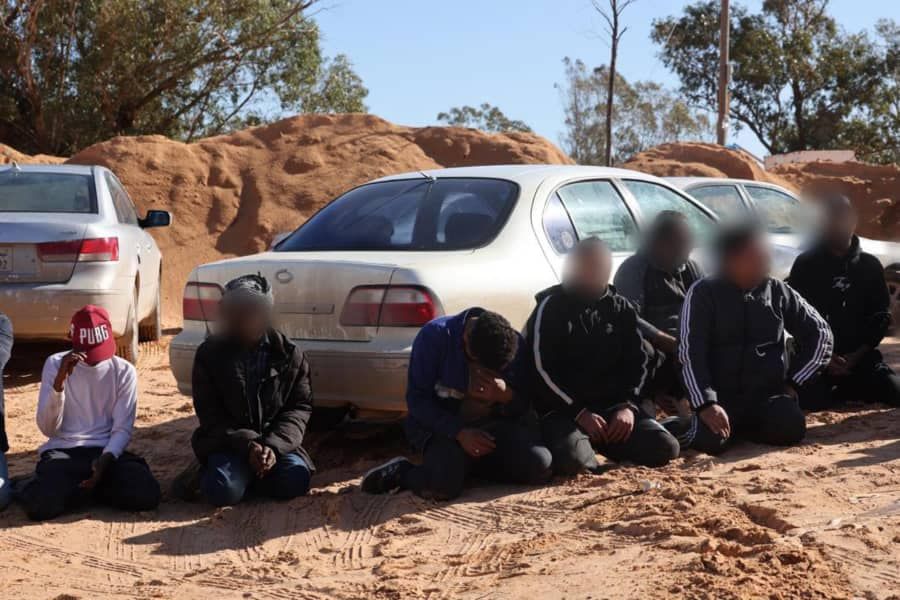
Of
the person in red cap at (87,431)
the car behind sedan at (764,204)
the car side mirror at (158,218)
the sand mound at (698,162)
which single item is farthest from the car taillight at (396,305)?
the sand mound at (698,162)

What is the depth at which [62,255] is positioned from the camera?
27.2 ft

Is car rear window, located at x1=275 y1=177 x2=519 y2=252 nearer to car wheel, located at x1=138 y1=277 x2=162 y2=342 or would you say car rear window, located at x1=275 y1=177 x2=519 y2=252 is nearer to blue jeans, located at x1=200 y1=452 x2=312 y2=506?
blue jeans, located at x1=200 y1=452 x2=312 y2=506

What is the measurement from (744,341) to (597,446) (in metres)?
0.97

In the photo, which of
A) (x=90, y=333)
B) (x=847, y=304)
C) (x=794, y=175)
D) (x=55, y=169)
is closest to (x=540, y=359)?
(x=90, y=333)

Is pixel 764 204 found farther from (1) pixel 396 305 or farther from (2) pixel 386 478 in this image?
(2) pixel 386 478

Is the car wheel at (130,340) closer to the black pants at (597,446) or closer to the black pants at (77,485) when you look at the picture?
the black pants at (77,485)

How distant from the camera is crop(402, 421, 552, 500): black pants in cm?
537

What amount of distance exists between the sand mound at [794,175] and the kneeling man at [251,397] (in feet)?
47.7

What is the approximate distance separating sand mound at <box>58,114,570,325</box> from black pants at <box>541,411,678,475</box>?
10005mm

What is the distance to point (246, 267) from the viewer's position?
6.10 m

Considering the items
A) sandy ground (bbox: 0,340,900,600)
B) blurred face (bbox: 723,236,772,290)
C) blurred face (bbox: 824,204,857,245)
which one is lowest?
sandy ground (bbox: 0,340,900,600)

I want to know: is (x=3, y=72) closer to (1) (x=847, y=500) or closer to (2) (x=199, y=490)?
(2) (x=199, y=490)

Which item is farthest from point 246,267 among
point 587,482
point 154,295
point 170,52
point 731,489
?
point 170,52

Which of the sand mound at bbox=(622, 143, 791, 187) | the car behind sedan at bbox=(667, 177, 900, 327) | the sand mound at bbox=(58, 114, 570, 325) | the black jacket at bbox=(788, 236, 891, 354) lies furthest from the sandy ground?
the sand mound at bbox=(622, 143, 791, 187)
